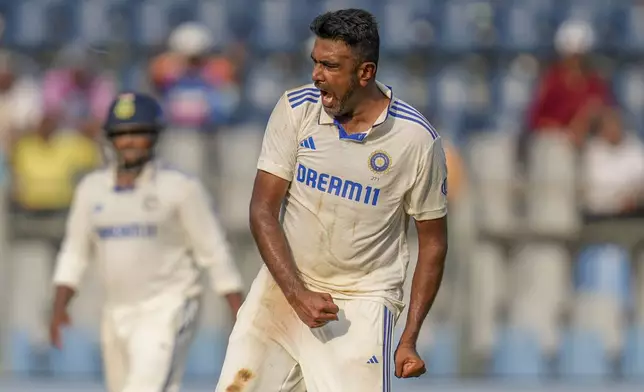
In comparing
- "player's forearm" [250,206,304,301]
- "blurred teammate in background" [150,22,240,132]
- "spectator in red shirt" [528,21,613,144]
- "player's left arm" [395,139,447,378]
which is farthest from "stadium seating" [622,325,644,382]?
"player's forearm" [250,206,304,301]

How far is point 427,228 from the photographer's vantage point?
6137 millimetres

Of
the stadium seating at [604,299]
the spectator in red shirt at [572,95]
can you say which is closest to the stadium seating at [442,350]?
the stadium seating at [604,299]

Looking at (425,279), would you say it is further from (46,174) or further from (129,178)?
(46,174)

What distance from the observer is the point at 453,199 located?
12.6 metres

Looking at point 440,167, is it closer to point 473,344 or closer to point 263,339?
point 263,339

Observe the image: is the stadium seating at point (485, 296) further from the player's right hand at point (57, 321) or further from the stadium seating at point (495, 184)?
the player's right hand at point (57, 321)

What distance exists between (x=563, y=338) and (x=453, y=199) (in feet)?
4.80

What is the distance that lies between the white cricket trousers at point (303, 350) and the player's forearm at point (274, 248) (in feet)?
0.60

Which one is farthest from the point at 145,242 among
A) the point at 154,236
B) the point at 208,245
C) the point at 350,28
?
the point at 350,28

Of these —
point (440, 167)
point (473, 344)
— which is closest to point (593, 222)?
point (473, 344)

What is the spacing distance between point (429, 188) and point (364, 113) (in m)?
0.41

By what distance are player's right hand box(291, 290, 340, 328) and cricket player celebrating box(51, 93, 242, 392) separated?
2.36m

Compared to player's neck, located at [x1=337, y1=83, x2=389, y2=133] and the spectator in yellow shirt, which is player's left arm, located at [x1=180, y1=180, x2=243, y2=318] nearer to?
player's neck, located at [x1=337, y1=83, x2=389, y2=133]

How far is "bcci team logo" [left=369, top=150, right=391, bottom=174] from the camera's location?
5.96 metres
